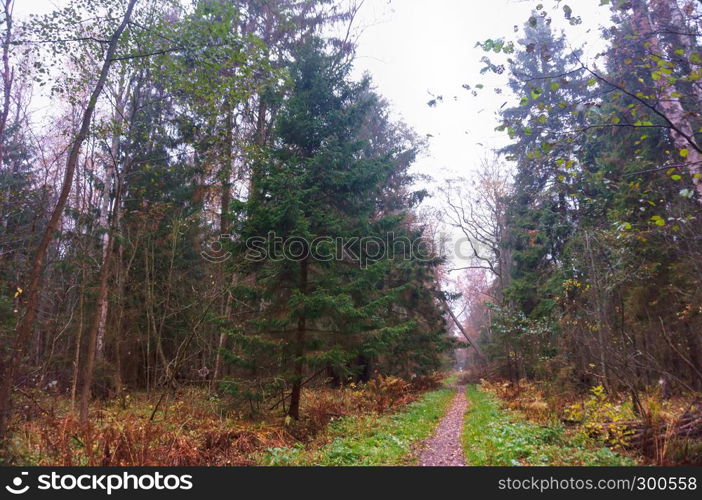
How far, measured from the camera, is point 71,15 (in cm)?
686

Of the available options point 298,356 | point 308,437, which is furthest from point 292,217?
point 308,437

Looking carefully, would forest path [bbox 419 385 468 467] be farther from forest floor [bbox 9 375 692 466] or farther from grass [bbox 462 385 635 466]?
grass [bbox 462 385 635 466]

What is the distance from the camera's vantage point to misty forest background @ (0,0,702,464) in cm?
619

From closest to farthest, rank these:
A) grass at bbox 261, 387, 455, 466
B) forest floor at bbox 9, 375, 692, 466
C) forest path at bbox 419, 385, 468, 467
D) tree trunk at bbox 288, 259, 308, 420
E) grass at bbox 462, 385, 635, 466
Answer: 1. forest floor at bbox 9, 375, 692, 466
2. grass at bbox 462, 385, 635, 466
3. grass at bbox 261, 387, 455, 466
4. forest path at bbox 419, 385, 468, 467
5. tree trunk at bbox 288, 259, 308, 420

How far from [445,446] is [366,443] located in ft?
5.86

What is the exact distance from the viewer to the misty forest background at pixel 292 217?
619 centimetres

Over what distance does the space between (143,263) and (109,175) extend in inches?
138

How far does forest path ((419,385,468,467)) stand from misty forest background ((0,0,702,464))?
2221 millimetres

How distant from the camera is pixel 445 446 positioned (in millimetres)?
8648

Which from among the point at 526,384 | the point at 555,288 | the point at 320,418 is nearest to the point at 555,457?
the point at 320,418

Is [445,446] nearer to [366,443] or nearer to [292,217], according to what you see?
[366,443]

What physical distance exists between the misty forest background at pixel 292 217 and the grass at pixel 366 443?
785 millimetres

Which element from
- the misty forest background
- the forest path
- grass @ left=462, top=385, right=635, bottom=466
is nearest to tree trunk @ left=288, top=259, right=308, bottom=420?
the misty forest background

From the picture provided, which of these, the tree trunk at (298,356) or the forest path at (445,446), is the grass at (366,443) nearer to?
the forest path at (445,446)
